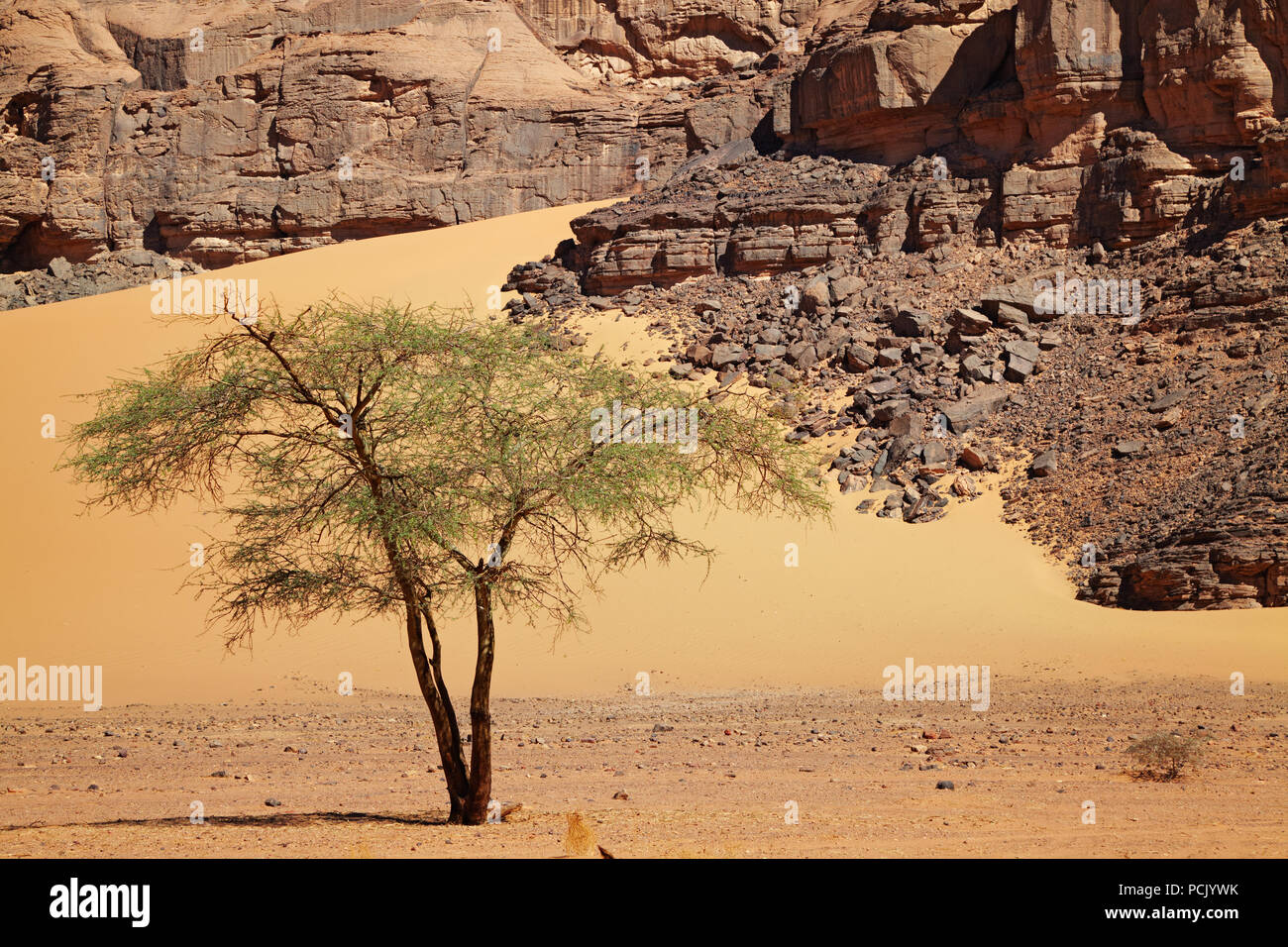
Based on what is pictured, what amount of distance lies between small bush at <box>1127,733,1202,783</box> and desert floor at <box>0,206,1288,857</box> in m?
0.21

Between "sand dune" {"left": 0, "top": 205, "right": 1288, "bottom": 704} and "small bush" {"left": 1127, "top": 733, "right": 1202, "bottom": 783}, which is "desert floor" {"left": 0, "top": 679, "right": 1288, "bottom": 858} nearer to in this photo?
"small bush" {"left": 1127, "top": 733, "right": 1202, "bottom": 783}

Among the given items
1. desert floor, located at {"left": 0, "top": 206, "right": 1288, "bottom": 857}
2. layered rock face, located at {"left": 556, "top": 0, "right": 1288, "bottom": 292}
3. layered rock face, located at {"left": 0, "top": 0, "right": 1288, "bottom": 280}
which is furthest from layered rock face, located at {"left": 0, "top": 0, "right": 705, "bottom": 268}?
desert floor, located at {"left": 0, "top": 206, "right": 1288, "bottom": 857}

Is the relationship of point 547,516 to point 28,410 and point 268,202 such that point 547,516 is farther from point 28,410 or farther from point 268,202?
point 268,202

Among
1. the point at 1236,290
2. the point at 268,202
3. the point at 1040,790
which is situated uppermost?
the point at 268,202

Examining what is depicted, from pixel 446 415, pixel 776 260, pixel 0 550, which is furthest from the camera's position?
pixel 776 260

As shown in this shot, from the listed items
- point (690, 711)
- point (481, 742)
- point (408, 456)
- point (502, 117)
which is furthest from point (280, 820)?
point (502, 117)

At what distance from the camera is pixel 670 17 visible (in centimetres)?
4984

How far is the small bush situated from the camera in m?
10.5

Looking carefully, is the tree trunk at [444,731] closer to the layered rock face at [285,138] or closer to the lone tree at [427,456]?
the lone tree at [427,456]

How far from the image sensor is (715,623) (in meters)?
20.5

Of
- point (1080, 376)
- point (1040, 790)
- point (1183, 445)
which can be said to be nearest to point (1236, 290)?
point (1080, 376)

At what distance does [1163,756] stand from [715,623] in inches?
415

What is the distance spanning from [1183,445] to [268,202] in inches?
1345

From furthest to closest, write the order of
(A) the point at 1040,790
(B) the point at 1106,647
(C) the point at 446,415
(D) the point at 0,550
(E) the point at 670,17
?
1. (E) the point at 670,17
2. (D) the point at 0,550
3. (B) the point at 1106,647
4. (A) the point at 1040,790
5. (C) the point at 446,415
